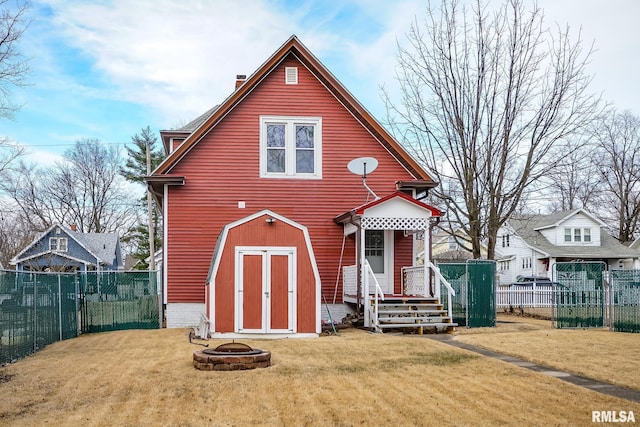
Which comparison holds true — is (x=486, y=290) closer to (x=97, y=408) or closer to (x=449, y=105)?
(x=449, y=105)

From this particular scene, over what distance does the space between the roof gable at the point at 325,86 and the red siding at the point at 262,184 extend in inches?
6.2

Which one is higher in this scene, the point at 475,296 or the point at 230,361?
the point at 475,296

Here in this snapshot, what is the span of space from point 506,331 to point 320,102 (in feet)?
27.5

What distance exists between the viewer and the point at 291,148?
18688 mm

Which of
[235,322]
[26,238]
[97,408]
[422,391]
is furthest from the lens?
[26,238]

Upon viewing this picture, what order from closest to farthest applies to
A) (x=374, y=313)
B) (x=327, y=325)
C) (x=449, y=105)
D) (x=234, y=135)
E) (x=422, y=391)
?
(x=422, y=391)
(x=374, y=313)
(x=327, y=325)
(x=234, y=135)
(x=449, y=105)

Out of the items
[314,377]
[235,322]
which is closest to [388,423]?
[314,377]

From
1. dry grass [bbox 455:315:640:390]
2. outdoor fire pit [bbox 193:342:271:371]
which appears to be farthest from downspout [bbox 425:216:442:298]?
outdoor fire pit [bbox 193:342:271:371]

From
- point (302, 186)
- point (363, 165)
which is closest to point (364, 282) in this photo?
point (363, 165)

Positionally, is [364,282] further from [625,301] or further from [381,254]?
[625,301]

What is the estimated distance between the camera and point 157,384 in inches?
348

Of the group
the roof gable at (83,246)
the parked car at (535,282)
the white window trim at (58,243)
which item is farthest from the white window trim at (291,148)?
the white window trim at (58,243)

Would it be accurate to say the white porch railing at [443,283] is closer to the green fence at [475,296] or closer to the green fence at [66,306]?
the green fence at [475,296]

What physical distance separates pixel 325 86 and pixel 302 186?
10.2ft
